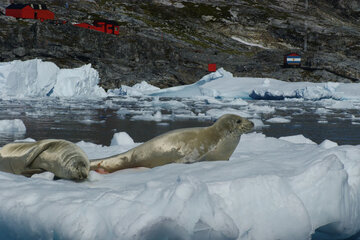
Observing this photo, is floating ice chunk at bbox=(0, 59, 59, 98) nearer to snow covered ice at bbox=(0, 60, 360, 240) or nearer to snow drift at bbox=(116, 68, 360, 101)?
snow drift at bbox=(116, 68, 360, 101)

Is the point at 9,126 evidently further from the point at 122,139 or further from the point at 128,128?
the point at 122,139

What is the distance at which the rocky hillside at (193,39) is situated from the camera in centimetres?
3712

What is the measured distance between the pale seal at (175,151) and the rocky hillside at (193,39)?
3124 cm

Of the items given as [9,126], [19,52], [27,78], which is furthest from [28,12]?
[9,126]

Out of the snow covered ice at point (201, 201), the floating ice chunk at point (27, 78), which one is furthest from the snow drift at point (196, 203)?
the floating ice chunk at point (27, 78)

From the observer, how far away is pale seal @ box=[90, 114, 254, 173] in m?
4.29

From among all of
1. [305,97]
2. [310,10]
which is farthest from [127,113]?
[310,10]

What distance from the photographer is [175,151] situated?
431 centimetres

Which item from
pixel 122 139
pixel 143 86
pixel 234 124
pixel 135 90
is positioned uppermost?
pixel 234 124

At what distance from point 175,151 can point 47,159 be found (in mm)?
1272

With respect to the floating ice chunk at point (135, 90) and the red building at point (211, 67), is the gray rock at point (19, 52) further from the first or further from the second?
the red building at point (211, 67)

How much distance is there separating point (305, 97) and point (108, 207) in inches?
1028

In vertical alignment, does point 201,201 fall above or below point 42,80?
above

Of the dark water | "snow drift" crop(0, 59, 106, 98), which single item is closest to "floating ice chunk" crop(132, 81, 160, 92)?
"snow drift" crop(0, 59, 106, 98)
